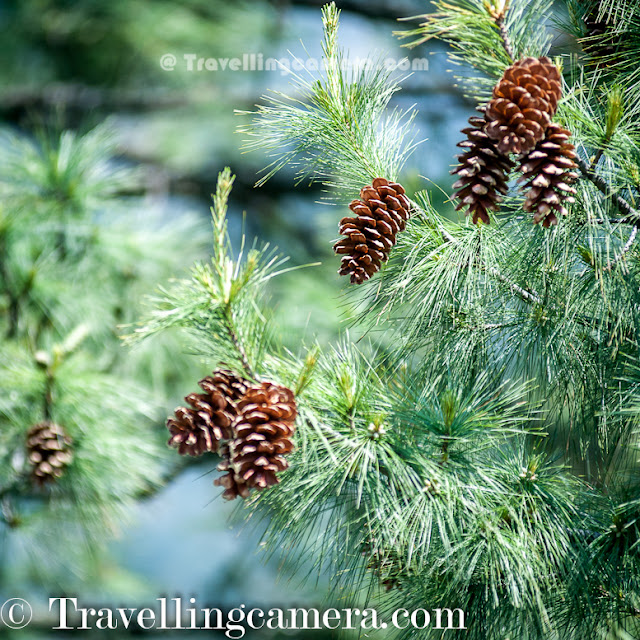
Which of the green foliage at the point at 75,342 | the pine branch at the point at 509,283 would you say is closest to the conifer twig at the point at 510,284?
the pine branch at the point at 509,283

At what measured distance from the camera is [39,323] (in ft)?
3.82

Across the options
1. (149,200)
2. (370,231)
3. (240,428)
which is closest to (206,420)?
(240,428)

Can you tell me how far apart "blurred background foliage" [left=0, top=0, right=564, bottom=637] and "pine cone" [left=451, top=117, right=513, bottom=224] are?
11 centimetres

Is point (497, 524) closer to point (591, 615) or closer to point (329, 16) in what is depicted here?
point (591, 615)

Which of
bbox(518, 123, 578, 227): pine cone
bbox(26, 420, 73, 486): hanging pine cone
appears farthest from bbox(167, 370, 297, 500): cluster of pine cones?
bbox(26, 420, 73, 486): hanging pine cone

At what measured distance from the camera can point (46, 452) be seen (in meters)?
0.90

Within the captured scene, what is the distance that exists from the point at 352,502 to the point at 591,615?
204 mm

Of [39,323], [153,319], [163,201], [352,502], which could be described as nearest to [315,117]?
[153,319]

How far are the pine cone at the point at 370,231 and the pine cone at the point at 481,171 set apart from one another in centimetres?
7

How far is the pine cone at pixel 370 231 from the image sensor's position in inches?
20.8

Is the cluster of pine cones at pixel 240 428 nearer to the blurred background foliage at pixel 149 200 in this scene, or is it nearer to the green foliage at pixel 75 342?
the blurred background foliage at pixel 149 200

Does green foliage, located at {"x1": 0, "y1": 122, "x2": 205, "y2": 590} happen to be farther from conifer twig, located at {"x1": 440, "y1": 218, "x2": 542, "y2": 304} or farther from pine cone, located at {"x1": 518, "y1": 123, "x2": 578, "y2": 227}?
pine cone, located at {"x1": 518, "y1": 123, "x2": 578, "y2": 227}

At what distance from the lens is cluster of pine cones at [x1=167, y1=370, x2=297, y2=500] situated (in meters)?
0.50

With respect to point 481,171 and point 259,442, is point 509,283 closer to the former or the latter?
point 481,171
